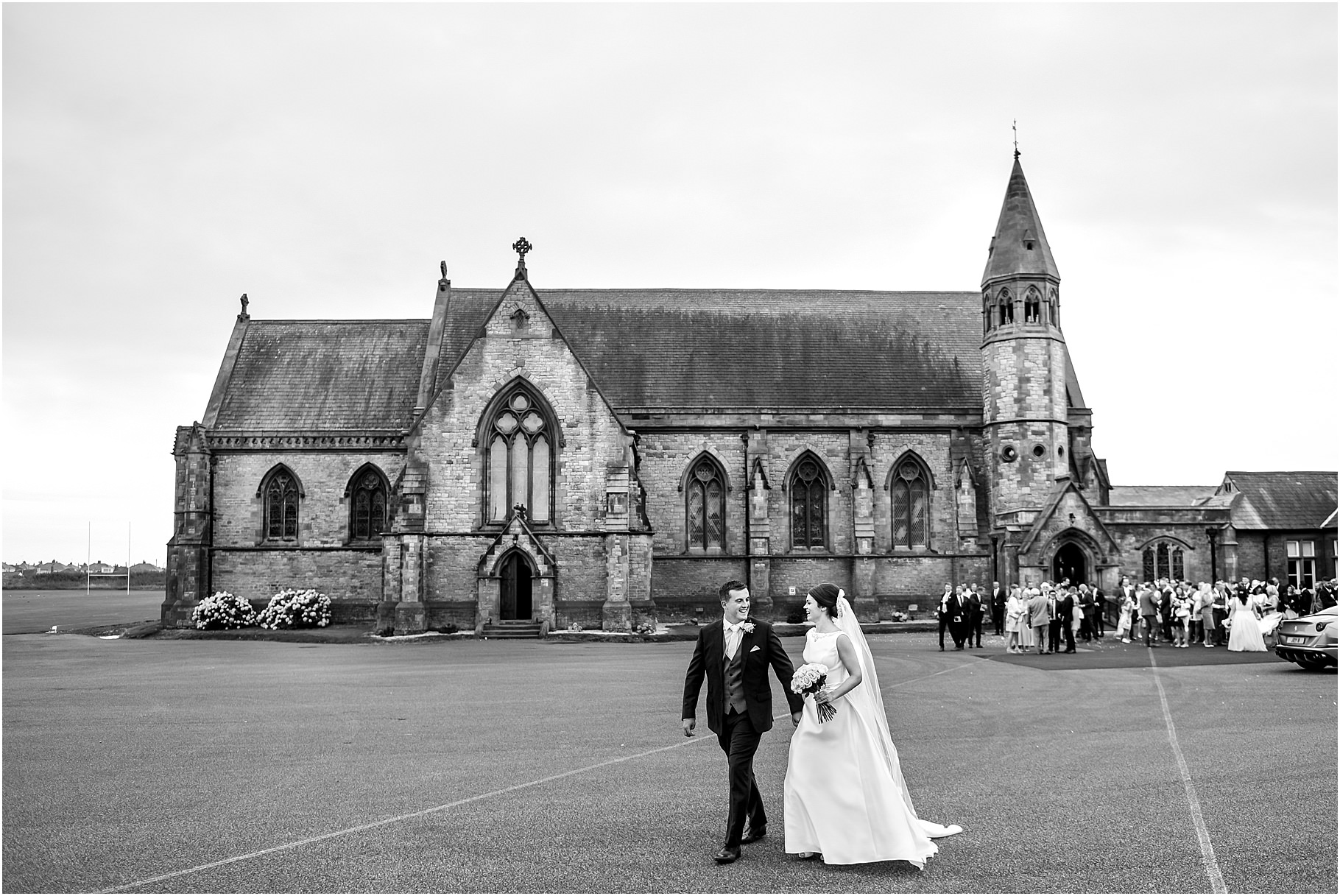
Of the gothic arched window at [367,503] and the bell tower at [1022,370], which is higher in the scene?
the bell tower at [1022,370]

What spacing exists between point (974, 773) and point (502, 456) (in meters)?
27.8

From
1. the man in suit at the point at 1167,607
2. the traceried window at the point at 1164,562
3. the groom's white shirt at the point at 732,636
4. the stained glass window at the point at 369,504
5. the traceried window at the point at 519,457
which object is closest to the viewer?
the groom's white shirt at the point at 732,636

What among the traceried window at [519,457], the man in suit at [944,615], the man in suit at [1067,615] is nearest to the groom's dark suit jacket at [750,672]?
the man in suit at [1067,615]

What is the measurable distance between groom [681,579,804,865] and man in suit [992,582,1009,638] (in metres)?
26.1

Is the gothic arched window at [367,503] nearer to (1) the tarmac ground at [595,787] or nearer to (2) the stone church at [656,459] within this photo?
(2) the stone church at [656,459]

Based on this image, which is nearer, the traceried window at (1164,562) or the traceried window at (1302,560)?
the traceried window at (1164,562)

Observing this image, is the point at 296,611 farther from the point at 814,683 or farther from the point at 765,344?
the point at 814,683

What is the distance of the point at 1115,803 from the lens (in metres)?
9.94

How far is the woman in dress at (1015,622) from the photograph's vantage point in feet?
92.4

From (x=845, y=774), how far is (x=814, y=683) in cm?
67

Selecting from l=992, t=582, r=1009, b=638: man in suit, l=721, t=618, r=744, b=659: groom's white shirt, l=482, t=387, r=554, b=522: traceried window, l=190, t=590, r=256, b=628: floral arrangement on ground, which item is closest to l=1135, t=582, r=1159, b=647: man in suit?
l=992, t=582, r=1009, b=638: man in suit

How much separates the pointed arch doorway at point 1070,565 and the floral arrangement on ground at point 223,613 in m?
27.4

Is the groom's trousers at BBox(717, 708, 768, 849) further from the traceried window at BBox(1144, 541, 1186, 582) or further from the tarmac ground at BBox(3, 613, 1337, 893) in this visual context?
the traceried window at BBox(1144, 541, 1186, 582)

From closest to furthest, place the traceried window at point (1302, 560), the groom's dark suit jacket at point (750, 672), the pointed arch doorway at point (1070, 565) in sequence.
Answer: the groom's dark suit jacket at point (750, 672), the pointed arch doorway at point (1070, 565), the traceried window at point (1302, 560)
